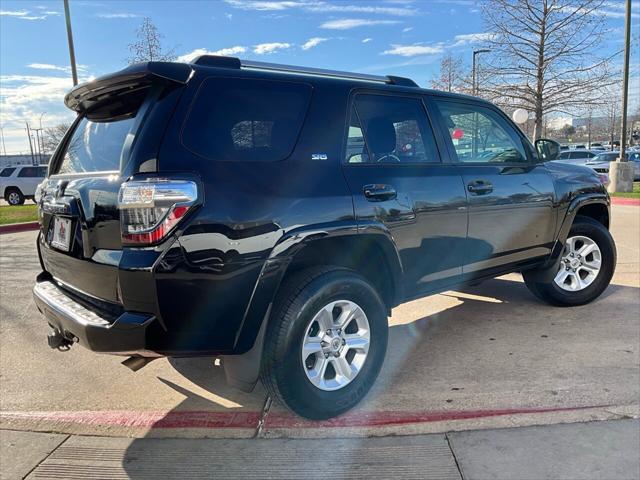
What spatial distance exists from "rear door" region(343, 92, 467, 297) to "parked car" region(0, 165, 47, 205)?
75.3ft

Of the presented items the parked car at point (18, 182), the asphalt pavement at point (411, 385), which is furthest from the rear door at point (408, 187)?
the parked car at point (18, 182)

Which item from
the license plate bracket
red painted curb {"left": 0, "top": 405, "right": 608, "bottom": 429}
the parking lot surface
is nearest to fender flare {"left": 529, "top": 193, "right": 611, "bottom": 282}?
the parking lot surface

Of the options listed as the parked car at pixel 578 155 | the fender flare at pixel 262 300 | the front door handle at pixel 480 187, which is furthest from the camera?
the parked car at pixel 578 155

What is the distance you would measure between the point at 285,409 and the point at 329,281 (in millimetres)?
844

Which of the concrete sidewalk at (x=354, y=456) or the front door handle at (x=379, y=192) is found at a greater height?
the front door handle at (x=379, y=192)

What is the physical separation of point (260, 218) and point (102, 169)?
0.94 m

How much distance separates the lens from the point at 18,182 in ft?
74.4

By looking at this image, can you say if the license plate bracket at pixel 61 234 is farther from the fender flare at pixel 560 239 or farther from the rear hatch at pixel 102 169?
the fender flare at pixel 560 239

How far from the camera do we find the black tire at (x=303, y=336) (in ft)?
9.11

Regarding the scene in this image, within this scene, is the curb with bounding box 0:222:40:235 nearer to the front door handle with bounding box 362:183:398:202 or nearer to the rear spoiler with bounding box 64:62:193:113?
the rear spoiler with bounding box 64:62:193:113

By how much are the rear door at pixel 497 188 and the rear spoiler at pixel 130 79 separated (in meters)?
2.03

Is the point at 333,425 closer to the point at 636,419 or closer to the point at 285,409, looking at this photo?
the point at 285,409

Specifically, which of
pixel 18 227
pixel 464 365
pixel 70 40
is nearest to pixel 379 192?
pixel 464 365

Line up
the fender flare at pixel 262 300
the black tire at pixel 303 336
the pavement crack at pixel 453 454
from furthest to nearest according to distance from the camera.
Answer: the black tire at pixel 303 336 → the fender flare at pixel 262 300 → the pavement crack at pixel 453 454
